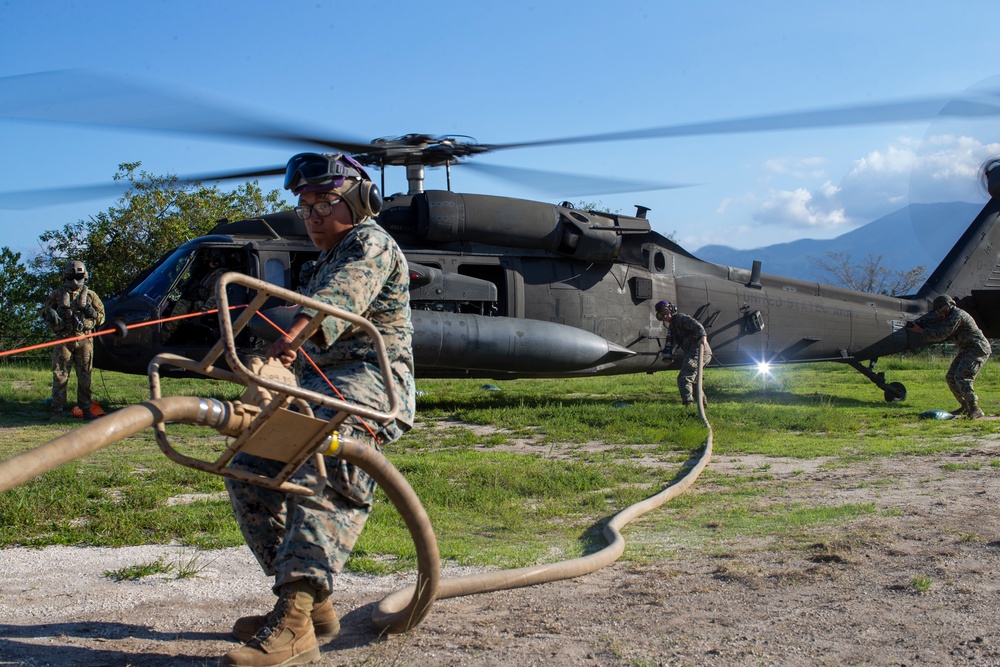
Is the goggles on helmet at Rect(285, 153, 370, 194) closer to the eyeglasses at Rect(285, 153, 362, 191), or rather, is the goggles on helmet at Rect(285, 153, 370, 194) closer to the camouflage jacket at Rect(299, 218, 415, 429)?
the eyeglasses at Rect(285, 153, 362, 191)

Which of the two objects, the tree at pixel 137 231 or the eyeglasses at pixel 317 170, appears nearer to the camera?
the eyeglasses at pixel 317 170

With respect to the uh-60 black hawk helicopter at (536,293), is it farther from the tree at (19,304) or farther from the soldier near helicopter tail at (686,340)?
the tree at (19,304)

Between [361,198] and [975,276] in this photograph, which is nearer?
[361,198]

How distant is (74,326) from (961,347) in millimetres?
11640

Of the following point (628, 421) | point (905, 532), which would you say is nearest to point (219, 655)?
point (905, 532)

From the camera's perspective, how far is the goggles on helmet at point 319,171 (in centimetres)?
341

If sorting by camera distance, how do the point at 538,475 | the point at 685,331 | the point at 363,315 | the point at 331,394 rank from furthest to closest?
the point at 685,331 < the point at 538,475 < the point at 363,315 < the point at 331,394

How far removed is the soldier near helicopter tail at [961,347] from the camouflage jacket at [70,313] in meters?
10.8

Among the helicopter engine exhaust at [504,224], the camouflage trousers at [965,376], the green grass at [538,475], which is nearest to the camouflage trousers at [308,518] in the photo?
the green grass at [538,475]

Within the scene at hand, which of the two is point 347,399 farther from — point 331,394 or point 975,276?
point 975,276

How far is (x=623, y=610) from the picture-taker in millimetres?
3629

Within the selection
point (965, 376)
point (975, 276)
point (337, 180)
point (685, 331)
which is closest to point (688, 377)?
point (685, 331)

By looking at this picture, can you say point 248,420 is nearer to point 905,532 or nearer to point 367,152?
point 905,532

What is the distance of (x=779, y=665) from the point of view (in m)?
3.00
